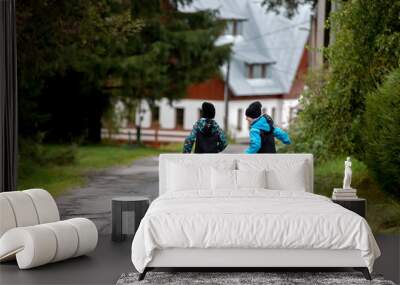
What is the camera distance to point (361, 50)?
32.5ft

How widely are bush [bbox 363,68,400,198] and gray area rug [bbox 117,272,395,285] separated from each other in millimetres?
2090

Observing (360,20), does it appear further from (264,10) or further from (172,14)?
(172,14)

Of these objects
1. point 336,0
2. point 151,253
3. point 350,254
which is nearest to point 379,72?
point 336,0

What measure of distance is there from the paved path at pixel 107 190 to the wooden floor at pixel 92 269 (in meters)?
2.95

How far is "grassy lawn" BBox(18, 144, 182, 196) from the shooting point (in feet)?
39.8

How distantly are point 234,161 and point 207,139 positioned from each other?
633mm

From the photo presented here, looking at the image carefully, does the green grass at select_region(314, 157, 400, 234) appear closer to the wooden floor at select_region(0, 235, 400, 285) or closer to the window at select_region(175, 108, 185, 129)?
the window at select_region(175, 108, 185, 129)

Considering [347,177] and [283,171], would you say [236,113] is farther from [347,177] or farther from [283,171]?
[283,171]

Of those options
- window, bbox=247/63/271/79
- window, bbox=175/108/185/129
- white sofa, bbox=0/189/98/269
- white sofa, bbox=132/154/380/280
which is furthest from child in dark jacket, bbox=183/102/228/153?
window, bbox=247/63/271/79

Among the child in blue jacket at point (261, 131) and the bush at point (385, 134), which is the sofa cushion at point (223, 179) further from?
the bush at point (385, 134)

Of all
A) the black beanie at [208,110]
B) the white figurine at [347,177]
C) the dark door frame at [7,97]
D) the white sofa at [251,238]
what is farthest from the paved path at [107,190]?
the white sofa at [251,238]

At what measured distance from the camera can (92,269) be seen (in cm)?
704

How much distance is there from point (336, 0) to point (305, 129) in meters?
1.64

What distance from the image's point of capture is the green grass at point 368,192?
10.4 meters
